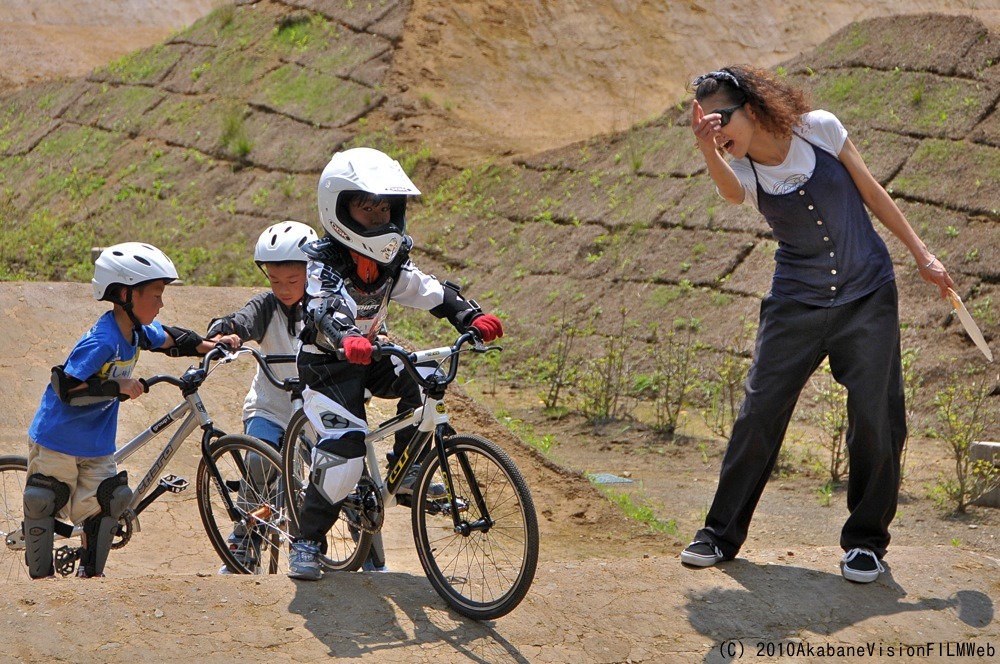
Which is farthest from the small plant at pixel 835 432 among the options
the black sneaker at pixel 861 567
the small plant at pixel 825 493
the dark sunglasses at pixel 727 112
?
the dark sunglasses at pixel 727 112

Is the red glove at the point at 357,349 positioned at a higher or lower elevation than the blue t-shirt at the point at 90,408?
higher

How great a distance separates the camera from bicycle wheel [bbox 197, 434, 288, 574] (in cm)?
474

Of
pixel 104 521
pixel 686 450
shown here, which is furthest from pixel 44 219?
pixel 104 521

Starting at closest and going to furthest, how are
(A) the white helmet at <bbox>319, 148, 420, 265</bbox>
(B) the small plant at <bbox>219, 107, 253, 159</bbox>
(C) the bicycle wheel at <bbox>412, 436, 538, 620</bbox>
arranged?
1. (C) the bicycle wheel at <bbox>412, 436, 538, 620</bbox>
2. (A) the white helmet at <bbox>319, 148, 420, 265</bbox>
3. (B) the small plant at <bbox>219, 107, 253, 159</bbox>

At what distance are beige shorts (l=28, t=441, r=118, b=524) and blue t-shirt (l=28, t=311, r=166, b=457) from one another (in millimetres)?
42

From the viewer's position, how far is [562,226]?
480 inches

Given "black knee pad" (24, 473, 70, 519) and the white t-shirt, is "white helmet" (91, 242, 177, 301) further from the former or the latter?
the white t-shirt

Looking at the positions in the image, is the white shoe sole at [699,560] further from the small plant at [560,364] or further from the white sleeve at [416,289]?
the small plant at [560,364]

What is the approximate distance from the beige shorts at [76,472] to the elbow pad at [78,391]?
276 millimetres

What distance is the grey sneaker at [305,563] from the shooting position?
408 cm

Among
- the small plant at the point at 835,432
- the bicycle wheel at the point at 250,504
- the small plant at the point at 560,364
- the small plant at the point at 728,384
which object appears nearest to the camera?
the bicycle wheel at the point at 250,504

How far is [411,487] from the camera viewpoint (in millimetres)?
4172

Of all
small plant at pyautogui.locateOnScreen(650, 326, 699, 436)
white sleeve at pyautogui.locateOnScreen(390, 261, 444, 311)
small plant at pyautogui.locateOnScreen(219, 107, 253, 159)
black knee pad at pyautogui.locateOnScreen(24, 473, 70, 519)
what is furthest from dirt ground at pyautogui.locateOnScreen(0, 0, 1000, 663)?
small plant at pyautogui.locateOnScreen(219, 107, 253, 159)

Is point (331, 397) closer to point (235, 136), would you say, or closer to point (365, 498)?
point (365, 498)
